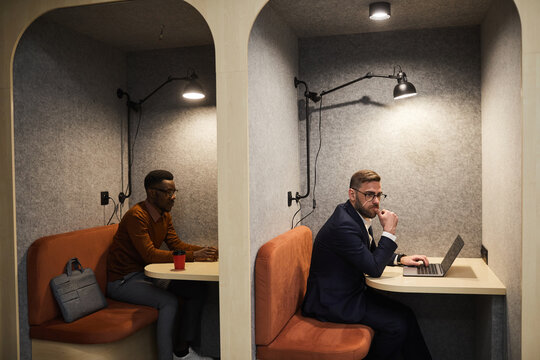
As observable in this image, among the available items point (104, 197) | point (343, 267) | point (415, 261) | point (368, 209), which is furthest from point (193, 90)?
point (415, 261)

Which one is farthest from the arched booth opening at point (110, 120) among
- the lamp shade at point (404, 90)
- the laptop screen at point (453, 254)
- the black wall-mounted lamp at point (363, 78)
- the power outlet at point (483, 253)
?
the power outlet at point (483, 253)

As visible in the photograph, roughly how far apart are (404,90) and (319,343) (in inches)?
66.3

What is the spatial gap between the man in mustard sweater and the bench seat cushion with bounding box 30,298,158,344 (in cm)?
15

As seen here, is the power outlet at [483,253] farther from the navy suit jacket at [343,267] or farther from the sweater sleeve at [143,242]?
the sweater sleeve at [143,242]

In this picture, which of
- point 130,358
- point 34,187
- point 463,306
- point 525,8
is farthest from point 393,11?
point 130,358

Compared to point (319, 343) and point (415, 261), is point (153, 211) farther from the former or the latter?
point (415, 261)

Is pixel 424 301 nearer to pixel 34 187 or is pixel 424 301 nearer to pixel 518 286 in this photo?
pixel 518 286

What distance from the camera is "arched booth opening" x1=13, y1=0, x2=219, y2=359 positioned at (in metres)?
2.89

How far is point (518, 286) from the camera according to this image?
219 cm

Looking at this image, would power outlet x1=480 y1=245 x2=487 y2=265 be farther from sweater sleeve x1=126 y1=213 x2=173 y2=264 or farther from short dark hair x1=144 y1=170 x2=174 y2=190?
short dark hair x1=144 y1=170 x2=174 y2=190

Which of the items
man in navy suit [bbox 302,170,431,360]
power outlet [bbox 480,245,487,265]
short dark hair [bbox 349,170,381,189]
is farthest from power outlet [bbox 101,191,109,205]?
power outlet [bbox 480,245,487,265]

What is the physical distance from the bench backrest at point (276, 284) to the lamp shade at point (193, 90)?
1.15 metres

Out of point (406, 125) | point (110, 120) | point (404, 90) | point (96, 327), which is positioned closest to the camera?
point (96, 327)

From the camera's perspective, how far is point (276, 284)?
248cm
